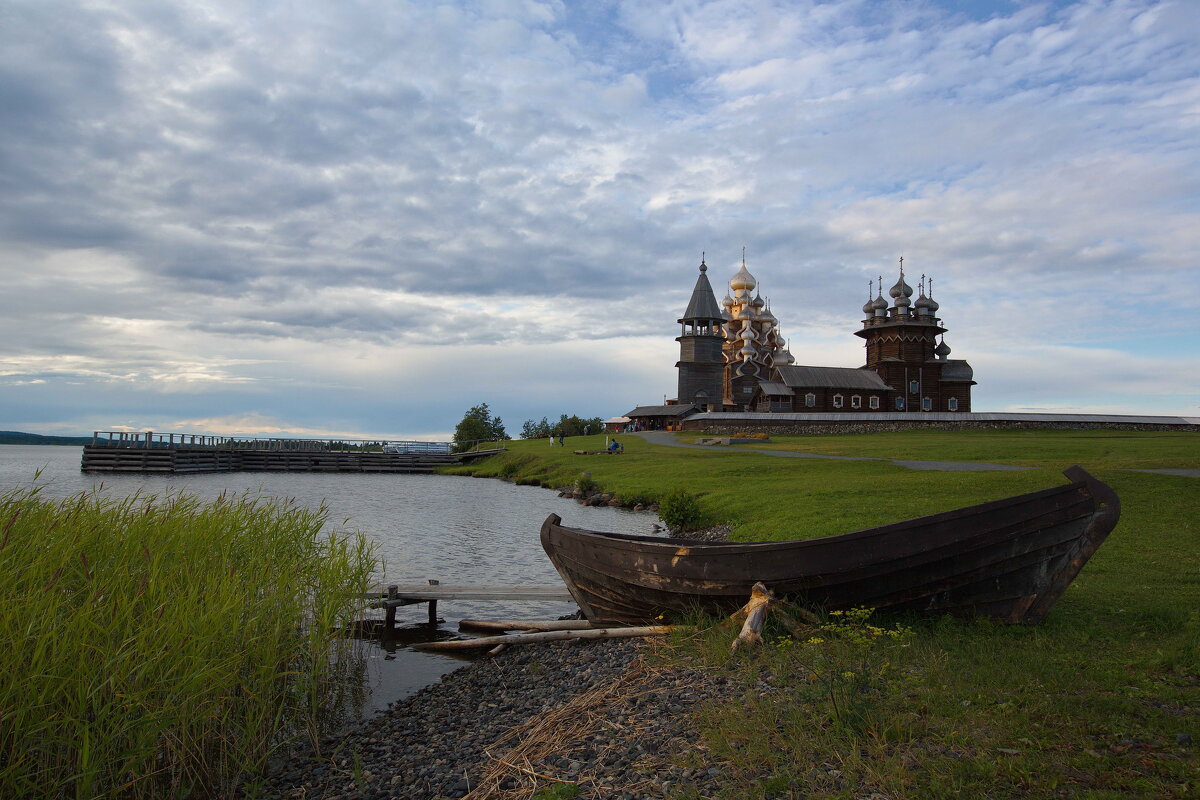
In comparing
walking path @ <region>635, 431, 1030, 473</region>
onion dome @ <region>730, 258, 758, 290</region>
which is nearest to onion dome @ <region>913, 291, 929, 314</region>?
onion dome @ <region>730, 258, 758, 290</region>

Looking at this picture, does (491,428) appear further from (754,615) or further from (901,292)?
(754,615)

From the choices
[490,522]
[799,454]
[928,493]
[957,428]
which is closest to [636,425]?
[957,428]

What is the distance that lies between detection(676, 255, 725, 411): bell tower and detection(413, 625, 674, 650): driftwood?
64.1 m

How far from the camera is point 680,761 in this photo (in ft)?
18.5

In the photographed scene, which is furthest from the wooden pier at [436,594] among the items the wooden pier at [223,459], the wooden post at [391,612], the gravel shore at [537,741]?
the wooden pier at [223,459]

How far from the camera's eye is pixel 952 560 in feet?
26.4

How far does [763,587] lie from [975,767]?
357 centimetres

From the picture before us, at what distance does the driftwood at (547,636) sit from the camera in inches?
380

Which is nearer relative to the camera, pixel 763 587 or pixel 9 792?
pixel 9 792

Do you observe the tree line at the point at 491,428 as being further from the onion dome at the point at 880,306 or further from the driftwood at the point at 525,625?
the driftwood at the point at 525,625

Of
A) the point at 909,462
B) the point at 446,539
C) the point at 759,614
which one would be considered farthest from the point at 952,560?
the point at 909,462

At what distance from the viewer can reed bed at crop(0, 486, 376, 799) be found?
519 centimetres

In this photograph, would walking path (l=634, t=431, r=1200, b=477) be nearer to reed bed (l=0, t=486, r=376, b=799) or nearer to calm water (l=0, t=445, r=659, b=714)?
calm water (l=0, t=445, r=659, b=714)

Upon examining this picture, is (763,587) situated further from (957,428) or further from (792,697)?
(957,428)
